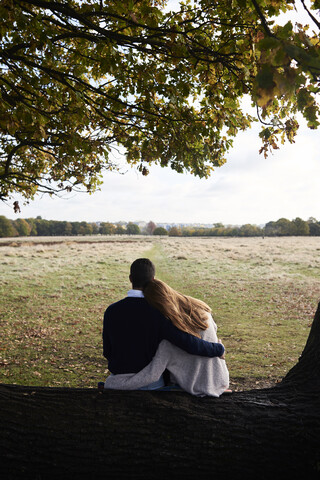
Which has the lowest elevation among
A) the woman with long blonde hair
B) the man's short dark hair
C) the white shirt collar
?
the woman with long blonde hair

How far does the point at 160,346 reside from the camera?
339cm

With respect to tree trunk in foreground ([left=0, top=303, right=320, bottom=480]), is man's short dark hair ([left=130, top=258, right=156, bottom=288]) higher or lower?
higher

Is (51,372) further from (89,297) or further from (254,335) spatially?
(89,297)

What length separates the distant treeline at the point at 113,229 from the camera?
89.6m

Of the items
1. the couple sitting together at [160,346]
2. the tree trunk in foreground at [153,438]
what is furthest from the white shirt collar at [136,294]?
Answer: the tree trunk in foreground at [153,438]

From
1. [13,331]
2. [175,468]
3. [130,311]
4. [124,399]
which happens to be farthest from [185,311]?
[13,331]

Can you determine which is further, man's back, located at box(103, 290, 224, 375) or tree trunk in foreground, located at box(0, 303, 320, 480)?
man's back, located at box(103, 290, 224, 375)

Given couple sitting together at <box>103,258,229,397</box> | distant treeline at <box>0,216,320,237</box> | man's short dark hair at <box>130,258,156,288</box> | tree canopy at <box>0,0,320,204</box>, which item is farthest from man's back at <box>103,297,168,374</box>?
distant treeline at <box>0,216,320,237</box>

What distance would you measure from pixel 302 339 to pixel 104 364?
6173 mm

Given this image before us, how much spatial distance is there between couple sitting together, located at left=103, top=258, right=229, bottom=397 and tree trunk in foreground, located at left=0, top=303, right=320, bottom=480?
0.64 ft

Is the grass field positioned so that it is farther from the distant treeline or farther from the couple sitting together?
Result: the distant treeline

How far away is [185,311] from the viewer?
3.57m

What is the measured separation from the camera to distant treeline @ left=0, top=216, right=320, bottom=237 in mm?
89562

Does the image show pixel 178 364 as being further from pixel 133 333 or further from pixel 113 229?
pixel 113 229
